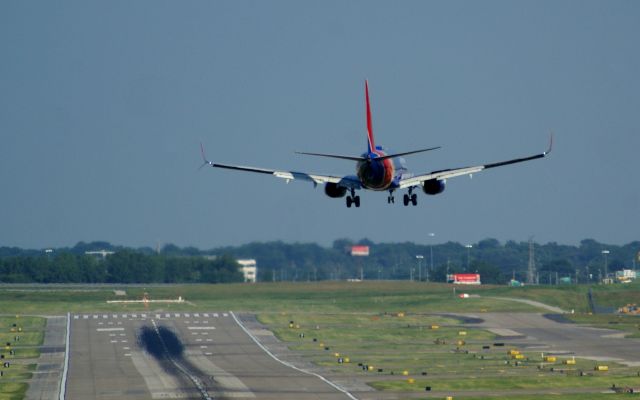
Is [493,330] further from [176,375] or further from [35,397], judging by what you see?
[35,397]

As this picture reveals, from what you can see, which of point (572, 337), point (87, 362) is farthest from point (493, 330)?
point (87, 362)

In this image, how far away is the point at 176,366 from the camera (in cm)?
14488

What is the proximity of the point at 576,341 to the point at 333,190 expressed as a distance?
84.5 meters

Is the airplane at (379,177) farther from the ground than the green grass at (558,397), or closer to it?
farther from the ground

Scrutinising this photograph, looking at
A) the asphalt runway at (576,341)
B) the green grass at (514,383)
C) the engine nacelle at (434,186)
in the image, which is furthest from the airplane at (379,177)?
the asphalt runway at (576,341)

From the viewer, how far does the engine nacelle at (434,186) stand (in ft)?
339

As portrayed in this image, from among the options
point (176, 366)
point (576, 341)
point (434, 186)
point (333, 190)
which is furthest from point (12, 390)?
point (576, 341)

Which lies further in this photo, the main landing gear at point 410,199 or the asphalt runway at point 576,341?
the asphalt runway at point 576,341

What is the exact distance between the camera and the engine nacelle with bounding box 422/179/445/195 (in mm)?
103250

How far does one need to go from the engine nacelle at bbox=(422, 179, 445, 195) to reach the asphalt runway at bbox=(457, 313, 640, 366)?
55986mm

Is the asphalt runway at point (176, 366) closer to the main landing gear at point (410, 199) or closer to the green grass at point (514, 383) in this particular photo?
the green grass at point (514, 383)

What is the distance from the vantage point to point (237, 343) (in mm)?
174125

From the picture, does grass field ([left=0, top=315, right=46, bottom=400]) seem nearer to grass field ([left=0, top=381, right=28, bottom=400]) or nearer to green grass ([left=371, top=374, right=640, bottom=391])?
grass field ([left=0, top=381, right=28, bottom=400])

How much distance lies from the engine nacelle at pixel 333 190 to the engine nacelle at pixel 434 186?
7.19 meters
